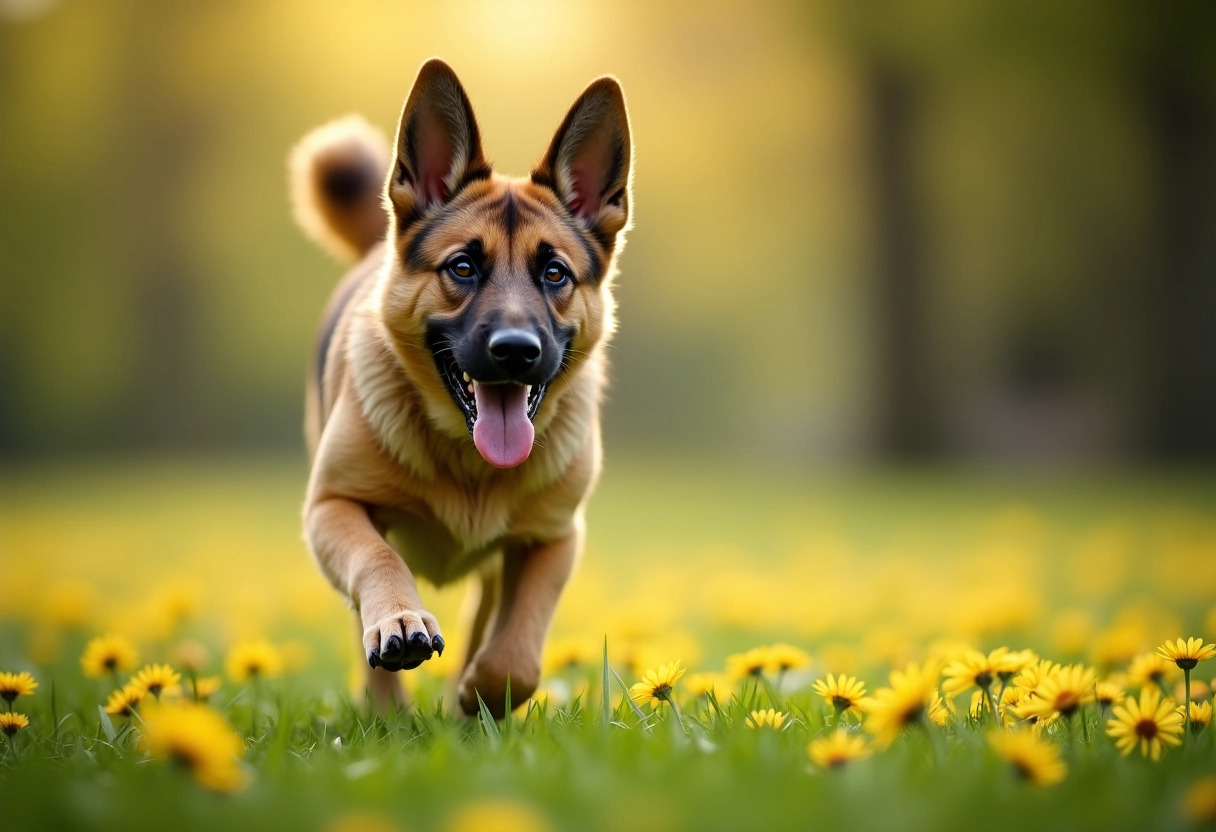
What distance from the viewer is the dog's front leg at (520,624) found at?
364 cm

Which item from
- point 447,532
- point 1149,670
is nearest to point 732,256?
point 447,532

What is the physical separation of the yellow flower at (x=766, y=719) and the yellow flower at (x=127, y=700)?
5.70 feet

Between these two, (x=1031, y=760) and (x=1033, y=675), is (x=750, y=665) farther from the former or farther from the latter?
(x=1031, y=760)

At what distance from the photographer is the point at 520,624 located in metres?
3.82

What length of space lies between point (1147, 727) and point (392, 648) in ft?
6.25

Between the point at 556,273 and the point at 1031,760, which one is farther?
the point at 556,273

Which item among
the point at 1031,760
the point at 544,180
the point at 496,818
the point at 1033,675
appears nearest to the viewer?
the point at 496,818

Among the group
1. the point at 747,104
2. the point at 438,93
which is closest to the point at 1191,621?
the point at 438,93

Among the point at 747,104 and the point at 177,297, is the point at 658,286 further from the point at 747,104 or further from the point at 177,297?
the point at 177,297

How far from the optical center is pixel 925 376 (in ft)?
59.6

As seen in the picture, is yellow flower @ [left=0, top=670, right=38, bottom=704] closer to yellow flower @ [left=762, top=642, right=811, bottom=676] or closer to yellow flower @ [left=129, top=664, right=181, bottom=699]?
yellow flower @ [left=129, top=664, right=181, bottom=699]

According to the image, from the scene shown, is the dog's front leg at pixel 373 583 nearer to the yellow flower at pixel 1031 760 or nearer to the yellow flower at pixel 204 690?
the yellow flower at pixel 204 690

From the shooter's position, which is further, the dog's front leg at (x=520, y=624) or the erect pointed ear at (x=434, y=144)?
the erect pointed ear at (x=434, y=144)

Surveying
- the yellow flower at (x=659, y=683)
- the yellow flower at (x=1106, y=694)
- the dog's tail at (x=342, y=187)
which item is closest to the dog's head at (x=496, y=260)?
the yellow flower at (x=659, y=683)
